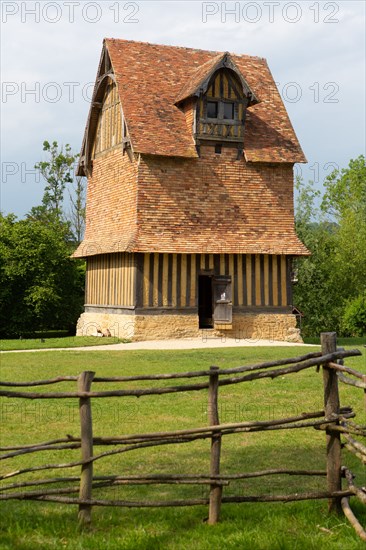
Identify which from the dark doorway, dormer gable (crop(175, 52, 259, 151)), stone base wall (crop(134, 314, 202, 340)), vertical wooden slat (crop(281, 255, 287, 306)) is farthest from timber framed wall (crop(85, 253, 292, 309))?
dormer gable (crop(175, 52, 259, 151))

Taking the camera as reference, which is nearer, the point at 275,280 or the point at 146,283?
the point at 146,283

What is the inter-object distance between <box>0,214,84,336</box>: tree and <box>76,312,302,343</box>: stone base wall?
15.2 feet

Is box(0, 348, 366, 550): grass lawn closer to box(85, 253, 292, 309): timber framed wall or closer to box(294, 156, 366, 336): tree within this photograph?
box(85, 253, 292, 309): timber framed wall

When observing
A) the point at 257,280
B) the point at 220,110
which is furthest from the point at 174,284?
the point at 220,110

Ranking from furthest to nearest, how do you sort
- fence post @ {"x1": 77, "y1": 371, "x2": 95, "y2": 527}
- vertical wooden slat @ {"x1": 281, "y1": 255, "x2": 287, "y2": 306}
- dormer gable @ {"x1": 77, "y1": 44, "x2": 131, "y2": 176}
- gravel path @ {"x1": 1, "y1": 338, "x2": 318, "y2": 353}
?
dormer gable @ {"x1": 77, "y1": 44, "x2": 131, "y2": 176}
vertical wooden slat @ {"x1": 281, "y1": 255, "x2": 287, "y2": 306}
gravel path @ {"x1": 1, "y1": 338, "x2": 318, "y2": 353}
fence post @ {"x1": 77, "y1": 371, "x2": 95, "y2": 527}

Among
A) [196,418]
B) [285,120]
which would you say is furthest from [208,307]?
[196,418]

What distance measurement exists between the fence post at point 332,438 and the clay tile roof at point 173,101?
1777cm

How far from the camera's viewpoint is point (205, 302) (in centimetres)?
2881

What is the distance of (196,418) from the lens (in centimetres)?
1013

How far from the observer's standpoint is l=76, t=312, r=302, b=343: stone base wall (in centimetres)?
2325

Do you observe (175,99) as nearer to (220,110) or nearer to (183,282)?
(220,110)

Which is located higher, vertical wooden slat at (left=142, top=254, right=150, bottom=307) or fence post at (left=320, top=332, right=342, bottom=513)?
vertical wooden slat at (left=142, top=254, right=150, bottom=307)

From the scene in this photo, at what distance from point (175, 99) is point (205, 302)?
842 centimetres

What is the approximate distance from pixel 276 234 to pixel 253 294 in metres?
2.40
